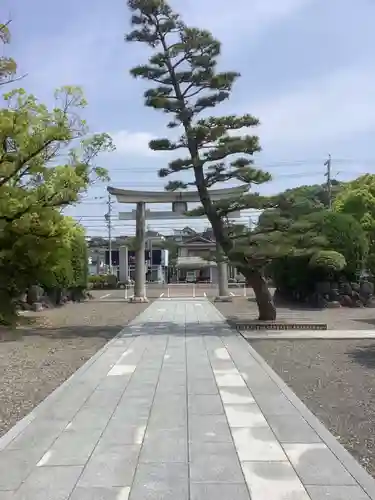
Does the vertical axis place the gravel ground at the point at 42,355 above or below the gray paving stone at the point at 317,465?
below

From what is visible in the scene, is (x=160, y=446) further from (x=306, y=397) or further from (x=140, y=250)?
(x=140, y=250)

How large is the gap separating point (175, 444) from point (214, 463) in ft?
1.84

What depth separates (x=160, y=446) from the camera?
4680 millimetres

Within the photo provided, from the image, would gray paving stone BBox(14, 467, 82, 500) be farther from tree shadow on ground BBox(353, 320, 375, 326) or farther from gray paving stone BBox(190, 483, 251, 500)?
tree shadow on ground BBox(353, 320, 375, 326)

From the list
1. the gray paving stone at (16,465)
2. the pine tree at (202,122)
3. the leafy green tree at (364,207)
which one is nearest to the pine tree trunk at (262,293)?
the pine tree at (202,122)

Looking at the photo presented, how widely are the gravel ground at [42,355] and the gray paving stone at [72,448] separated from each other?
0.73 m

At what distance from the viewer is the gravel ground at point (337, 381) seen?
516 centimetres

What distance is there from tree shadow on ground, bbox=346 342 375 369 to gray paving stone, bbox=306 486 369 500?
515 cm

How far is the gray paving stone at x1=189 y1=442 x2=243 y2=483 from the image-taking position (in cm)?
396

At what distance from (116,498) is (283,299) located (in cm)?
2151

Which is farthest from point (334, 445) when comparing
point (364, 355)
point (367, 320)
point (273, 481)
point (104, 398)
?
point (367, 320)

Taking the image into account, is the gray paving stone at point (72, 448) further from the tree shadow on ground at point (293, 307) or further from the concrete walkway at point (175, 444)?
the tree shadow on ground at point (293, 307)

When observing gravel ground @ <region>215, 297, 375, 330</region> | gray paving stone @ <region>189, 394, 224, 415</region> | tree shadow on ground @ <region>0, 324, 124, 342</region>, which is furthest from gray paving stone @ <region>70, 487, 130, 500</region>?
gravel ground @ <region>215, 297, 375, 330</region>

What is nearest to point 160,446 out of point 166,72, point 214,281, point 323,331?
point 323,331
